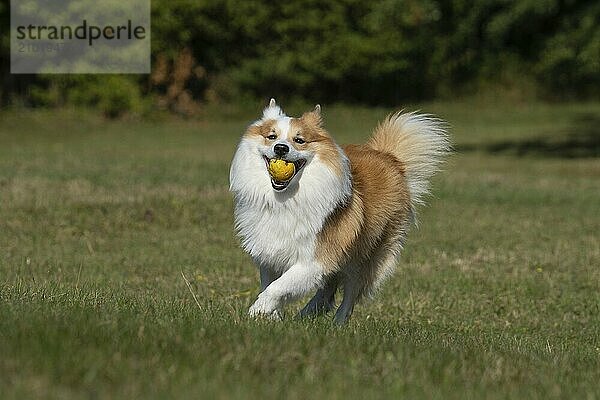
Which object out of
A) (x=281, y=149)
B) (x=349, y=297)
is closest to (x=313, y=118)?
(x=281, y=149)

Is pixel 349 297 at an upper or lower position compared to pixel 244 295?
upper

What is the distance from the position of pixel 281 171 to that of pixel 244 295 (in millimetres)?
2910

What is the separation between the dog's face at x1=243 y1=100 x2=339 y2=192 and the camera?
293 inches

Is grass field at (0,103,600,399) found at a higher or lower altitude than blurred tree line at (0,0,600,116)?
lower

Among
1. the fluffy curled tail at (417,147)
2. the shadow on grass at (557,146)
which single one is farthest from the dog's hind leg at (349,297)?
the shadow on grass at (557,146)

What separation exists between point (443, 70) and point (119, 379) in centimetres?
3782

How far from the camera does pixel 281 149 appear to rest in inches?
289

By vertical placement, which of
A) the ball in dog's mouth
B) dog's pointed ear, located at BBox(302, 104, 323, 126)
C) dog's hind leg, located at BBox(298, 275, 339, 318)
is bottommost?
dog's hind leg, located at BBox(298, 275, 339, 318)

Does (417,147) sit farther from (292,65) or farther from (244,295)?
(292,65)

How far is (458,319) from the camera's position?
966 centimetres

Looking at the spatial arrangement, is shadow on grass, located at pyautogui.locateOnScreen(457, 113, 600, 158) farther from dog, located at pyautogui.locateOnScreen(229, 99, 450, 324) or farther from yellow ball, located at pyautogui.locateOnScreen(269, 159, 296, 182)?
yellow ball, located at pyautogui.locateOnScreen(269, 159, 296, 182)

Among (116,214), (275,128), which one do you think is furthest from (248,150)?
(116,214)

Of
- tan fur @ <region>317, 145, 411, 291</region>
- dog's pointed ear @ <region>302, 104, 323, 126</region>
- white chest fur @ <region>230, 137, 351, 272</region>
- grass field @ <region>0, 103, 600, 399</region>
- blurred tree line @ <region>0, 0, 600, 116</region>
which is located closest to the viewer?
grass field @ <region>0, 103, 600, 399</region>

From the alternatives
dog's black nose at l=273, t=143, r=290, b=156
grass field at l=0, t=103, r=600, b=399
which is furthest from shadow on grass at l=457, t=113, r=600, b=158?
dog's black nose at l=273, t=143, r=290, b=156
